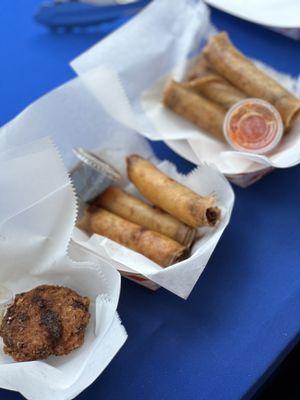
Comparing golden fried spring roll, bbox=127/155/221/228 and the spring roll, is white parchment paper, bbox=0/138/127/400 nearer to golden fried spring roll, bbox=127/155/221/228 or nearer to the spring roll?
golden fried spring roll, bbox=127/155/221/228

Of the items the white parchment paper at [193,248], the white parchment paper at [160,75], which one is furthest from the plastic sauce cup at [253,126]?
the white parchment paper at [193,248]

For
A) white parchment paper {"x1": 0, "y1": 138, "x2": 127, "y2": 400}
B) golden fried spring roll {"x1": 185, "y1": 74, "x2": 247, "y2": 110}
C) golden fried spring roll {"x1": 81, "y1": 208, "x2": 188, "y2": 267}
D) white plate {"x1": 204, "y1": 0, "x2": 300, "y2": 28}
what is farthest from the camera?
white plate {"x1": 204, "y1": 0, "x2": 300, "y2": 28}

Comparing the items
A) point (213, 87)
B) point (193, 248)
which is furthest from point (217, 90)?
point (193, 248)

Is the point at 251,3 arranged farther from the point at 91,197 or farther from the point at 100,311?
the point at 100,311

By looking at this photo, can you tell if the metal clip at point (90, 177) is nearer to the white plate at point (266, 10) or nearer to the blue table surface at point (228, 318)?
the blue table surface at point (228, 318)

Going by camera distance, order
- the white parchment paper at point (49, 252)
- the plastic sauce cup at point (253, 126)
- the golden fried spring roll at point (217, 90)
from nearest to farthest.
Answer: the white parchment paper at point (49, 252), the plastic sauce cup at point (253, 126), the golden fried spring roll at point (217, 90)

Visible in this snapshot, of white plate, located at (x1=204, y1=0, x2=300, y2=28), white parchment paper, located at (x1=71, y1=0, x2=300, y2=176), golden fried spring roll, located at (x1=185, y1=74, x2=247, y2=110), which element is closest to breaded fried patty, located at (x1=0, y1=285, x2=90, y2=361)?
white parchment paper, located at (x1=71, y1=0, x2=300, y2=176)
